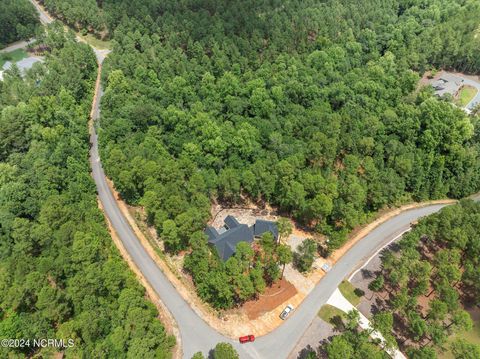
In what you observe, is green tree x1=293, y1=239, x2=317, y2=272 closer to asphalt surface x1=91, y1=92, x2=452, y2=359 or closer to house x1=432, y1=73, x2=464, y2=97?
asphalt surface x1=91, y1=92, x2=452, y2=359

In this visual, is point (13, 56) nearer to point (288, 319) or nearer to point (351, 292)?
point (288, 319)

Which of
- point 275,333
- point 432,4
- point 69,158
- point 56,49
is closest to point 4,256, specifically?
point 69,158

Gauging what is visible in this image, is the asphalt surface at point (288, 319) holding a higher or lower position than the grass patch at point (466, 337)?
higher

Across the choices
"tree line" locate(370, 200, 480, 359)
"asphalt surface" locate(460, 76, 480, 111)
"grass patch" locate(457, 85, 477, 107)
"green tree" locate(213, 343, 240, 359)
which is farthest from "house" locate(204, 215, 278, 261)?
"grass patch" locate(457, 85, 477, 107)

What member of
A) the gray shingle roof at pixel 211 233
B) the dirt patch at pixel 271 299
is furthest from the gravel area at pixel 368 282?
the gray shingle roof at pixel 211 233

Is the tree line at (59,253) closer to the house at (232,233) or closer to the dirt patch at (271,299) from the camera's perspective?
the dirt patch at (271,299)
